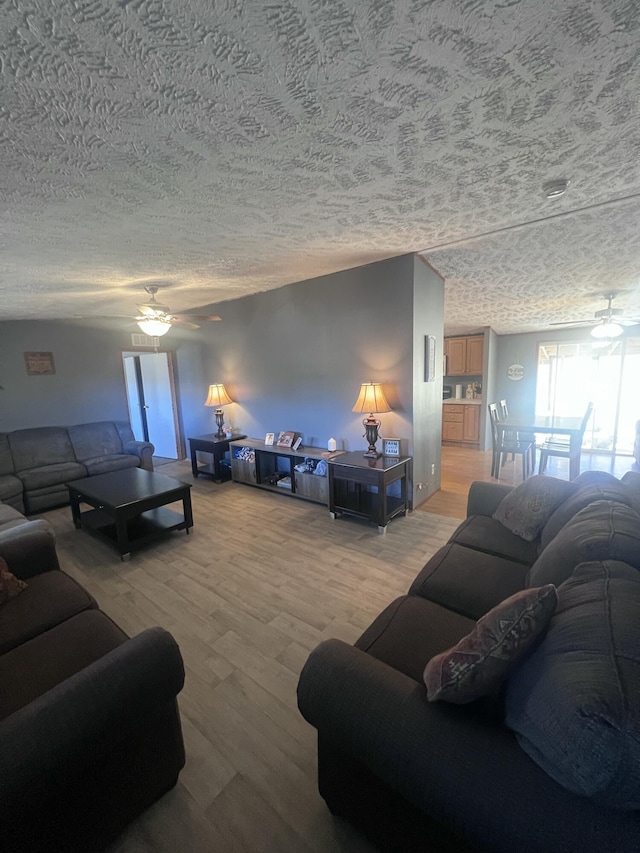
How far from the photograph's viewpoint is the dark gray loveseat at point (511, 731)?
2.28 feet

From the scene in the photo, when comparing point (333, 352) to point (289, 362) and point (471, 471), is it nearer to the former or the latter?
point (289, 362)

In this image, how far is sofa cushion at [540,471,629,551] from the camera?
1.77 m

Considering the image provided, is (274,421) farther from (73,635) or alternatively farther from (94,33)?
(94,33)

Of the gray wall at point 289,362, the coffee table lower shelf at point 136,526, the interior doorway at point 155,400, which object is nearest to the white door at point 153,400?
the interior doorway at point 155,400

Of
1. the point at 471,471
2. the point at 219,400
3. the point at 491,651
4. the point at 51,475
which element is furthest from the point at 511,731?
the point at 51,475

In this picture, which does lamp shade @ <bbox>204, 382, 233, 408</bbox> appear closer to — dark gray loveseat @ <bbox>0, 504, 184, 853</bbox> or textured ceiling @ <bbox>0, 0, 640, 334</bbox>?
textured ceiling @ <bbox>0, 0, 640, 334</bbox>

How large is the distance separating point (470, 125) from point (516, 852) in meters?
2.27

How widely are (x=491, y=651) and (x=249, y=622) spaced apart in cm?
165

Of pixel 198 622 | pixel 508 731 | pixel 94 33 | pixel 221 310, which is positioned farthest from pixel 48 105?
pixel 221 310

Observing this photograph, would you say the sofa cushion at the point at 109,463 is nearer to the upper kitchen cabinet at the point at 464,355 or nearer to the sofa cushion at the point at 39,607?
the sofa cushion at the point at 39,607

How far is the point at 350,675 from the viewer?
1072mm

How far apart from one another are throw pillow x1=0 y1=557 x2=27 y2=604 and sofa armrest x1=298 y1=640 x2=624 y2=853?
1580mm

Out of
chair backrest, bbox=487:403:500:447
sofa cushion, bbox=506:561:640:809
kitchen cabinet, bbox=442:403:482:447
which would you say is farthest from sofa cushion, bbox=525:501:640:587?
kitchen cabinet, bbox=442:403:482:447

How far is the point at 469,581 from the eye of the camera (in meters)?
1.70
